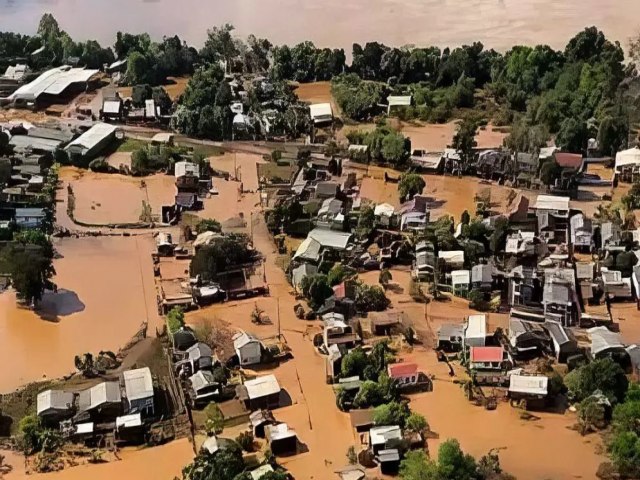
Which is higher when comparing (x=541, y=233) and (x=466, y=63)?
(x=466, y=63)

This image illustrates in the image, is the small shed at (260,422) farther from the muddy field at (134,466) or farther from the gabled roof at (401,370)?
the gabled roof at (401,370)

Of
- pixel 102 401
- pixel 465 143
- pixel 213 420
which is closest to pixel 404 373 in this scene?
pixel 213 420

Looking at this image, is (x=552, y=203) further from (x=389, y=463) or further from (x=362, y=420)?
(x=389, y=463)

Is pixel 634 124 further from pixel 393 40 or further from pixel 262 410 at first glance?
pixel 262 410

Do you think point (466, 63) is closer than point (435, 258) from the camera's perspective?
No

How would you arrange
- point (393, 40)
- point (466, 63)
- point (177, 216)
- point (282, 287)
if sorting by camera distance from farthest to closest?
point (393, 40) → point (466, 63) → point (177, 216) → point (282, 287)

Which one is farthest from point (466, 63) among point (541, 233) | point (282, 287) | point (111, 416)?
point (111, 416)

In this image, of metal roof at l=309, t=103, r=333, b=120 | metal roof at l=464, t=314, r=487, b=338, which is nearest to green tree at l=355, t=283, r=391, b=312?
metal roof at l=464, t=314, r=487, b=338

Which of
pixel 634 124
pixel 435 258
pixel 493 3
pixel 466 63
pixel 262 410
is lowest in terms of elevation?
pixel 262 410
